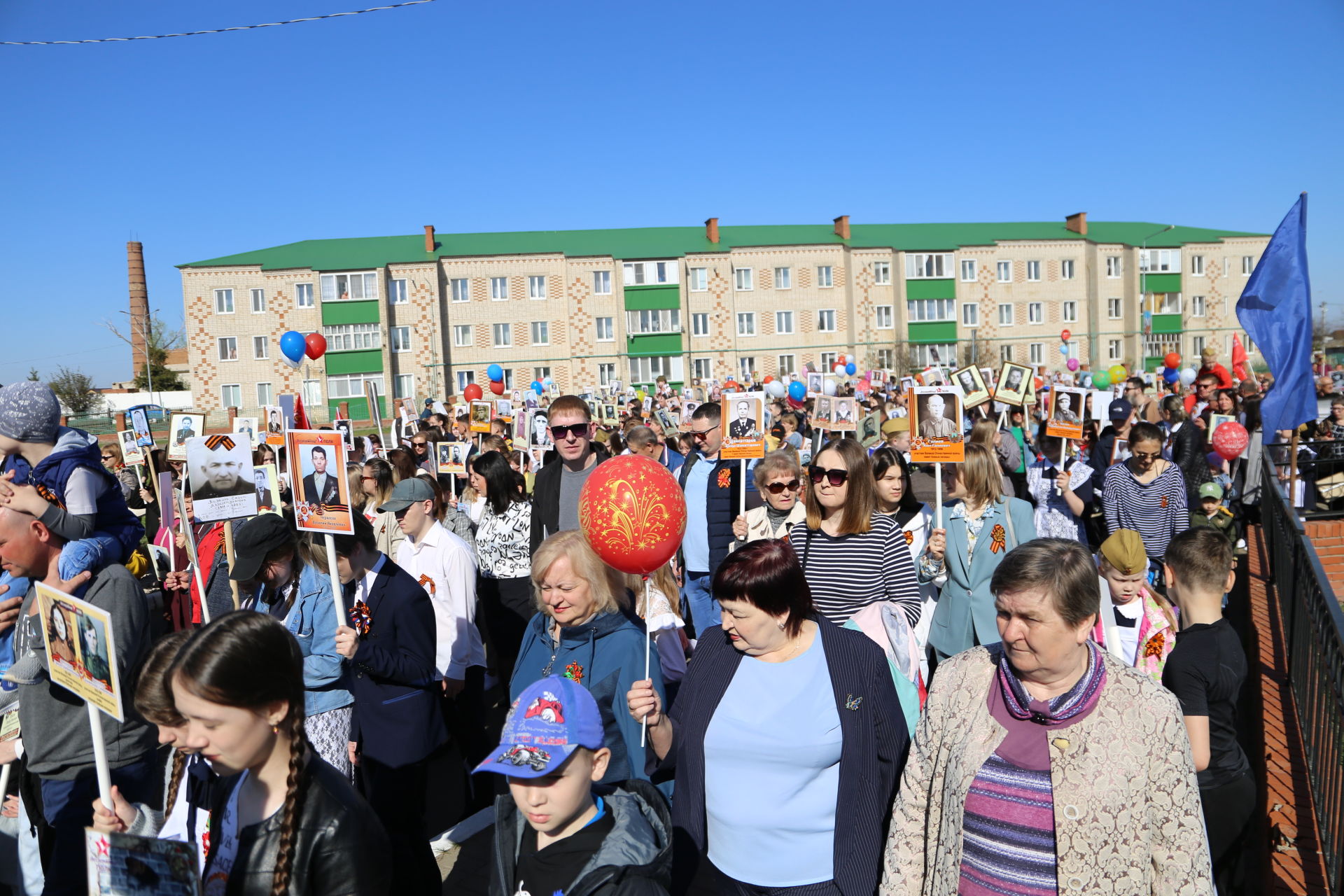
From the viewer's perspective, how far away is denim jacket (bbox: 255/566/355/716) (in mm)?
3867

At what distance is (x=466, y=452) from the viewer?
1149cm

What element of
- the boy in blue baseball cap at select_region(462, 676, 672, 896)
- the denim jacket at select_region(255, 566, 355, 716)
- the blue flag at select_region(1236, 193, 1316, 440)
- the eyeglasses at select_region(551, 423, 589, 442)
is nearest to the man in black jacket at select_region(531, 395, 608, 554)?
the eyeglasses at select_region(551, 423, 589, 442)

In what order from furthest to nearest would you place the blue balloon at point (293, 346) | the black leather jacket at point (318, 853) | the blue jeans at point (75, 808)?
the blue balloon at point (293, 346) < the blue jeans at point (75, 808) < the black leather jacket at point (318, 853)

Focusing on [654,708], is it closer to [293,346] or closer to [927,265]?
[293,346]

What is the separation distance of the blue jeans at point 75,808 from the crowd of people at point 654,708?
0.01 metres

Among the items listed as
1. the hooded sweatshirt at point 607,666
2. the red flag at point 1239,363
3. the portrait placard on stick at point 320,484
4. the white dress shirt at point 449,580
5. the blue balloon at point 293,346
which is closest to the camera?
the hooded sweatshirt at point 607,666

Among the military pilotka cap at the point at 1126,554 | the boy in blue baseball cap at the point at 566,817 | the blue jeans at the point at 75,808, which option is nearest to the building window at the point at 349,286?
the blue jeans at the point at 75,808

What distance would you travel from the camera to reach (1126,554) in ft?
14.0

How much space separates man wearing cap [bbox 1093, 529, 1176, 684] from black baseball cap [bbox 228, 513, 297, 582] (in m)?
3.57

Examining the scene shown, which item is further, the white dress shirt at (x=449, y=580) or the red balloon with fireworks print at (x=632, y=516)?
the white dress shirt at (x=449, y=580)

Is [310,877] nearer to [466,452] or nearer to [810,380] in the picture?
[466,452]

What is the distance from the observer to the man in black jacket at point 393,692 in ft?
13.0

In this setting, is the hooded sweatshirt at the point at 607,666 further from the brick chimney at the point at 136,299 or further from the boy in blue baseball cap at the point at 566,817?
the brick chimney at the point at 136,299

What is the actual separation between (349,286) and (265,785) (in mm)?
51818
